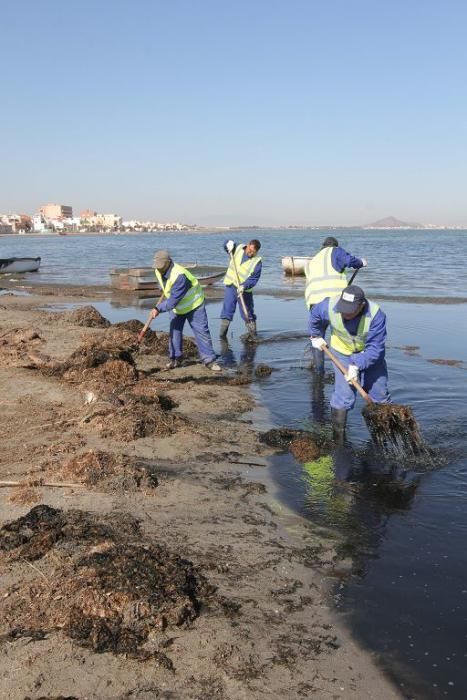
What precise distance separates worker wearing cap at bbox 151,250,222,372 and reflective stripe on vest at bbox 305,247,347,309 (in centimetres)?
172

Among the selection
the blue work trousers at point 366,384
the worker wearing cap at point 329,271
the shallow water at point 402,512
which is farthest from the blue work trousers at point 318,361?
the blue work trousers at point 366,384

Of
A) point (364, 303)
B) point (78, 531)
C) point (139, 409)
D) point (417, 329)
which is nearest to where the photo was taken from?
point (78, 531)

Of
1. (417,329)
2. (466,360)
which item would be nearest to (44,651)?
(466,360)

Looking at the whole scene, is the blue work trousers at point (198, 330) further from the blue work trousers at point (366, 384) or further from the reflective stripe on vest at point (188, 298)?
the blue work trousers at point (366, 384)

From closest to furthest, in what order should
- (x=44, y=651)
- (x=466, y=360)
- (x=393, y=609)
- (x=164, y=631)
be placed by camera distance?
(x=44, y=651)
(x=164, y=631)
(x=393, y=609)
(x=466, y=360)

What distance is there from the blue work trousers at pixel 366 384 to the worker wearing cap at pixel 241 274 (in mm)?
5427

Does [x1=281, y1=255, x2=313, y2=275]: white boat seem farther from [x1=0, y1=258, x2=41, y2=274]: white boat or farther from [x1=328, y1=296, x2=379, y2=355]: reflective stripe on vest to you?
[x1=328, y1=296, x2=379, y2=355]: reflective stripe on vest

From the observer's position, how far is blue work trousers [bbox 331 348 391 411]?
574 cm

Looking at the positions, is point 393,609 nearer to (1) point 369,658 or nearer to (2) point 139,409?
(1) point 369,658

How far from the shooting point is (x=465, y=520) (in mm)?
4344

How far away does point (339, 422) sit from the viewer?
5852 mm

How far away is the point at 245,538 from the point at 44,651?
1535mm

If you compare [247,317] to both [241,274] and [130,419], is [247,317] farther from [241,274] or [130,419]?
[130,419]

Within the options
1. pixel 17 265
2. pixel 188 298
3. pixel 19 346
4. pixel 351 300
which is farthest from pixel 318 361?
pixel 17 265
